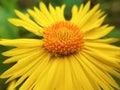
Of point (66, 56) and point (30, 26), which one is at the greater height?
point (30, 26)

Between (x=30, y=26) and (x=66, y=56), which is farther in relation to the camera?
(x=30, y=26)

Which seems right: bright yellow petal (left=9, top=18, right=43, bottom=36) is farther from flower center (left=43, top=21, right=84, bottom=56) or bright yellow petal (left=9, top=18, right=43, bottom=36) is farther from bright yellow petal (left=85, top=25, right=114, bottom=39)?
bright yellow petal (left=85, top=25, right=114, bottom=39)

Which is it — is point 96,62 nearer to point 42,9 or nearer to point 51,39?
point 51,39

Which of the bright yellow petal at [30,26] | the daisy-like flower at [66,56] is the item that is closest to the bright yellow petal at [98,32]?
the daisy-like flower at [66,56]

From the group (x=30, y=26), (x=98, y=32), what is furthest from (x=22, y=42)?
(x=98, y=32)

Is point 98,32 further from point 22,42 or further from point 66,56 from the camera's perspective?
point 22,42

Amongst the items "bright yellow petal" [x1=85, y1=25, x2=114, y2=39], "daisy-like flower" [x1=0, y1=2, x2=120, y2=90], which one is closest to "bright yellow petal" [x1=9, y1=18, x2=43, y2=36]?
"daisy-like flower" [x1=0, y1=2, x2=120, y2=90]

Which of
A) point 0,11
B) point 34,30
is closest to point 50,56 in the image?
point 34,30

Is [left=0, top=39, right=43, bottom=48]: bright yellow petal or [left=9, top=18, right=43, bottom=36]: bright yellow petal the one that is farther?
[left=9, top=18, right=43, bottom=36]: bright yellow petal
